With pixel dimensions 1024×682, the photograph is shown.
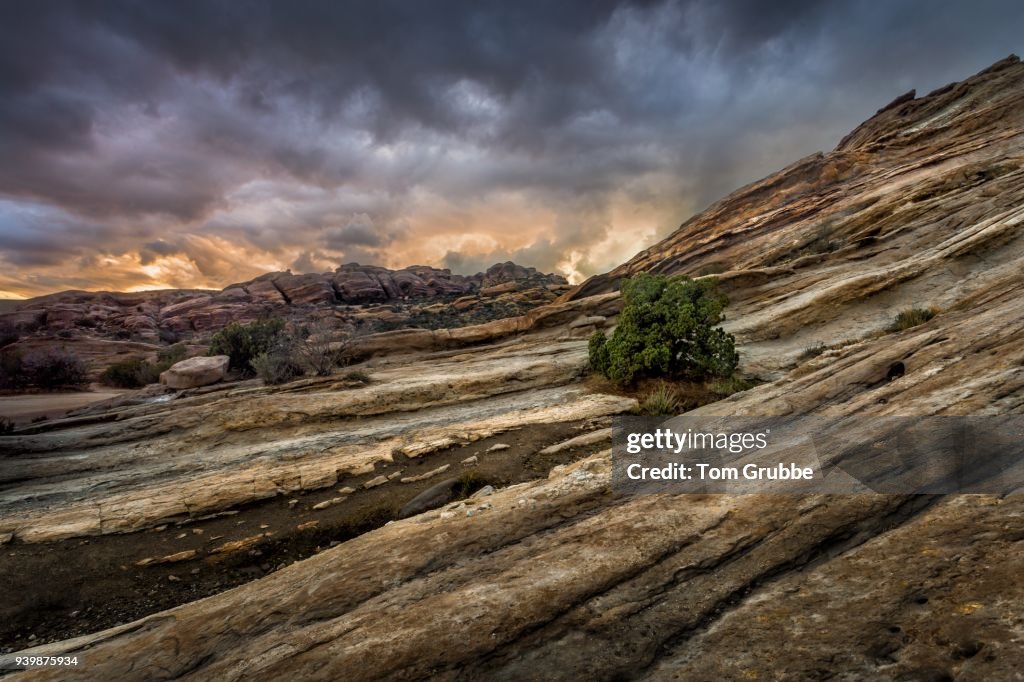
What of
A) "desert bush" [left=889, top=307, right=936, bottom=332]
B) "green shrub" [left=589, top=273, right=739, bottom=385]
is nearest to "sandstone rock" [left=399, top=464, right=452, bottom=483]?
"green shrub" [left=589, top=273, right=739, bottom=385]

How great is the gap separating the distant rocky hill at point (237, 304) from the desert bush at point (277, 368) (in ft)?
90.1

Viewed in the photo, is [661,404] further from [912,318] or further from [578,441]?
[912,318]

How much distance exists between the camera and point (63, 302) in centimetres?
6906

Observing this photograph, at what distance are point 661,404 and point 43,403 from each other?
1263 inches

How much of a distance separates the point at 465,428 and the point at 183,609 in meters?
7.33

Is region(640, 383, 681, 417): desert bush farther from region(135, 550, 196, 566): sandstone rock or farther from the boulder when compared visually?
the boulder

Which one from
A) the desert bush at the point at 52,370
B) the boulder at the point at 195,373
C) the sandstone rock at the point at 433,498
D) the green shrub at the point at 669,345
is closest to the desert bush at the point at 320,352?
the boulder at the point at 195,373

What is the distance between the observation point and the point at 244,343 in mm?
24703

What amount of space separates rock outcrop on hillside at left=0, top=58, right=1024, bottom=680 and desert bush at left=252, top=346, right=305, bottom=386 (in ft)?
12.4

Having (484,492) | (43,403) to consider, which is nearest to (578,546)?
(484,492)

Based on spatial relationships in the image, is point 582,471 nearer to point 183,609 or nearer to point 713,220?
point 183,609

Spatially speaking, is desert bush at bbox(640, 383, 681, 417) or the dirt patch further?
desert bush at bbox(640, 383, 681, 417)

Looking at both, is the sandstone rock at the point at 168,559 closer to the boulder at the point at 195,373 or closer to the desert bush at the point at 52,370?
the boulder at the point at 195,373

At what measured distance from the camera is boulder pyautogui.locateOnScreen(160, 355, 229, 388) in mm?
21688
